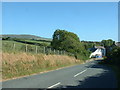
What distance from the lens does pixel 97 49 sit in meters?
143

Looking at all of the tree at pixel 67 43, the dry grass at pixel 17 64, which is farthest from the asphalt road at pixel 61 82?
the tree at pixel 67 43

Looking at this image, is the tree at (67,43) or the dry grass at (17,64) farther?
the tree at (67,43)

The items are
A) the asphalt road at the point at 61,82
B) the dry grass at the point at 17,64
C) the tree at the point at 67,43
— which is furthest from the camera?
the tree at the point at 67,43

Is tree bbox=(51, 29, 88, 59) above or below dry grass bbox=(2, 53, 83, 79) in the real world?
above

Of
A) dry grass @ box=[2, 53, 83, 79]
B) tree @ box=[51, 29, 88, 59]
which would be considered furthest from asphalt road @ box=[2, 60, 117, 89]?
tree @ box=[51, 29, 88, 59]

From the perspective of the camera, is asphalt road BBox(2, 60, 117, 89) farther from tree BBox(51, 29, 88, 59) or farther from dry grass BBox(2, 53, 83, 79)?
tree BBox(51, 29, 88, 59)

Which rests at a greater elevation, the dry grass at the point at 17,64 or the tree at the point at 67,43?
the tree at the point at 67,43

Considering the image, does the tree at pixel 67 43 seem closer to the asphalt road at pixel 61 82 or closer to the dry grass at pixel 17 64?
the dry grass at pixel 17 64

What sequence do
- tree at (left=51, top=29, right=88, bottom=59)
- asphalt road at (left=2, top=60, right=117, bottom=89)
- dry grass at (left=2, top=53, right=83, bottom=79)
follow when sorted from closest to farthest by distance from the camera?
asphalt road at (left=2, top=60, right=117, bottom=89), dry grass at (left=2, top=53, right=83, bottom=79), tree at (left=51, top=29, right=88, bottom=59)

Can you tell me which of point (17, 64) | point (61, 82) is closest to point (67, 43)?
point (17, 64)

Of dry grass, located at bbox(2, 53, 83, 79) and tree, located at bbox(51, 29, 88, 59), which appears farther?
tree, located at bbox(51, 29, 88, 59)

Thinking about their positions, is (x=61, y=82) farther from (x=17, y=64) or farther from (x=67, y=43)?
(x=67, y=43)

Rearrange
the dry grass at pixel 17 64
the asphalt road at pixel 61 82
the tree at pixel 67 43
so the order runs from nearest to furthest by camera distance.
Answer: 1. the asphalt road at pixel 61 82
2. the dry grass at pixel 17 64
3. the tree at pixel 67 43

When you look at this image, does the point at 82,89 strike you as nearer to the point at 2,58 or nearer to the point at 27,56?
the point at 2,58
